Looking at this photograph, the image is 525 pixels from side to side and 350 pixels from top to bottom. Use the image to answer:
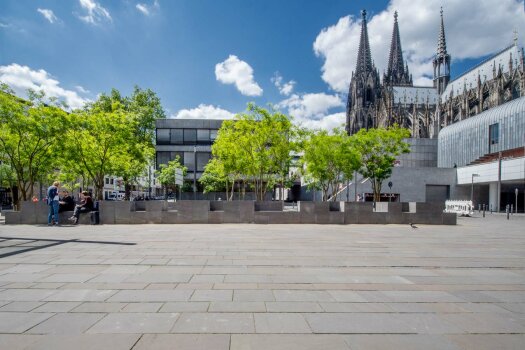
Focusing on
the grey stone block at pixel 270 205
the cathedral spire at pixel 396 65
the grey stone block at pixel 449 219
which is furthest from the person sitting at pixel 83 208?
the cathedral spire at pixel 396 65

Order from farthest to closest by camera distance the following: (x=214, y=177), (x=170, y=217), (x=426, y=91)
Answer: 1. (x=426, y=91)
2. (x=214, y=177)
3. (x=170, y=217)

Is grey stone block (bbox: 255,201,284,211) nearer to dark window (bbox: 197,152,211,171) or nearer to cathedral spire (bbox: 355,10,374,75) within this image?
dark window (bbox: 197,152,211,171)

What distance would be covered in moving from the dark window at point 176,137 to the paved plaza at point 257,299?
40466 mm

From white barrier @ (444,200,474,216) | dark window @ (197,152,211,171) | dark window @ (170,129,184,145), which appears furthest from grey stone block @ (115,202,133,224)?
dark window @ (170,129,184,145)

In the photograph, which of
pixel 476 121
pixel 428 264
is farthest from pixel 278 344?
pixel 476 121

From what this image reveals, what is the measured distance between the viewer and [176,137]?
47.9m

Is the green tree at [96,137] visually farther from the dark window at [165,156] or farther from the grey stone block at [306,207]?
the dark window at [165,156]

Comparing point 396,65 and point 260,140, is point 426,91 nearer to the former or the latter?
point 396,65

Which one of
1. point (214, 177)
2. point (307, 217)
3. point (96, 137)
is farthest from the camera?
point (214, 177)

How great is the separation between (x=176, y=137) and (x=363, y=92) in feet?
242

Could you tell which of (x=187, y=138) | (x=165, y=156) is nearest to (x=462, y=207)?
(x=187, y=138)

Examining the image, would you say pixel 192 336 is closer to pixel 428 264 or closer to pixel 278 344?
pixel 278 344

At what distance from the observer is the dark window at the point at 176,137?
47750 millimetres

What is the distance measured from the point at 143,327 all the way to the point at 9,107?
1802 cm
